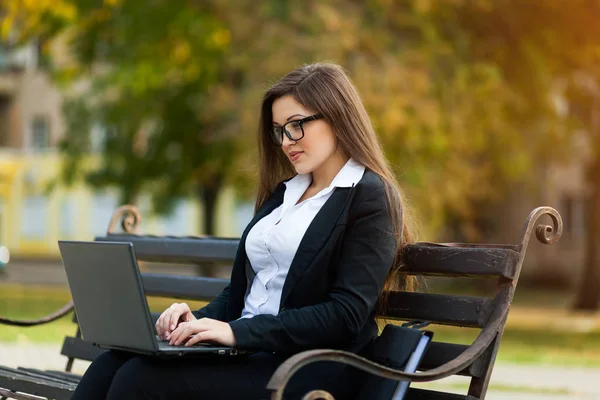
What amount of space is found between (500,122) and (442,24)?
1599 mm

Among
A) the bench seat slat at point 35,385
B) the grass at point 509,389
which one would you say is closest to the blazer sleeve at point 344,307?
the bench seat slat at point 35,385

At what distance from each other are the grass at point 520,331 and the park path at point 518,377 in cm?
84

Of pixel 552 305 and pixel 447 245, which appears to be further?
pixel 552 305

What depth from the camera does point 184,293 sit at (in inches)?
212

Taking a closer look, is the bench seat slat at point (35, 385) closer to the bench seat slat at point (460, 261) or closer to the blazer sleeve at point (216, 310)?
the blazer sleeve at point (216, 310)

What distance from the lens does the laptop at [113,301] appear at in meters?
3.55

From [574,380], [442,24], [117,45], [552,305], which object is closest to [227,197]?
[552,305]

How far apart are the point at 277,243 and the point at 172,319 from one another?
1.38 ft

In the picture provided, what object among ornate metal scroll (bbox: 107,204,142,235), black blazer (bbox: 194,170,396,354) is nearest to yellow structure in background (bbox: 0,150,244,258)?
ornate metal scroll (bbox: 107,204,142,235)

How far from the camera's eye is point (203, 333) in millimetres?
3668

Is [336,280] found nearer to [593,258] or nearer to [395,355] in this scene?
[395,355]

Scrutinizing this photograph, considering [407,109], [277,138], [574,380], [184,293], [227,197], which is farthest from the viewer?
[227,197]

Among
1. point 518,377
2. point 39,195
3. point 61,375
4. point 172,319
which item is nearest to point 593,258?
point 518,377

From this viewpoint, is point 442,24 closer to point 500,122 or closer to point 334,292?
point 500,122
